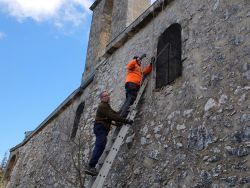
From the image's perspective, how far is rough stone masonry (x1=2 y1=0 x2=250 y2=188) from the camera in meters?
4.07

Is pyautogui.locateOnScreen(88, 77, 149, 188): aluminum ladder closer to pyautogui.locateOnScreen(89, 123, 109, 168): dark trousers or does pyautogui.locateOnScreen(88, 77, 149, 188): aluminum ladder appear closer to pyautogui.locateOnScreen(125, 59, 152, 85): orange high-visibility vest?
pyautogui.locateOnScreen(89, 123, 109, 168): dark trousers

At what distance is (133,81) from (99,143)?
1396 millimetres

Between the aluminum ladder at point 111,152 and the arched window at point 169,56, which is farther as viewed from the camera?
the arched window at point 169,56

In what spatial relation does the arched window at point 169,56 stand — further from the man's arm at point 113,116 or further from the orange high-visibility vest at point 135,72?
the man's arm at point 113,116

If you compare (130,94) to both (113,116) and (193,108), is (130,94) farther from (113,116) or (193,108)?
(193,108)

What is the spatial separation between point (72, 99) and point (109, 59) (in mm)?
2192

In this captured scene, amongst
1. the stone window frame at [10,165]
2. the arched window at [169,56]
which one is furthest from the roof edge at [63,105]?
the arched window at [169,56]

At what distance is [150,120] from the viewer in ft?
18.2

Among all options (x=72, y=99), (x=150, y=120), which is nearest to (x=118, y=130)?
(x=150, y=120)

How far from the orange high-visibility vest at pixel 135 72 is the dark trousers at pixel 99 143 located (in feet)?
3.67

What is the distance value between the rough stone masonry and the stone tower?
183 centimetres

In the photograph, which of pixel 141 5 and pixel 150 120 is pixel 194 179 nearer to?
pixel 150 120

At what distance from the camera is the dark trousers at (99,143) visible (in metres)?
5.32

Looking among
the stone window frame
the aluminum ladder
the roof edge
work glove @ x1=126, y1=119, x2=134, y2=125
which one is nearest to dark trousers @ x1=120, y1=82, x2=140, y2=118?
the aluminum ladder
